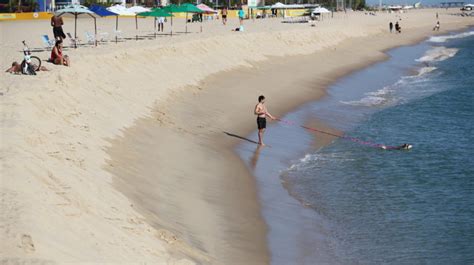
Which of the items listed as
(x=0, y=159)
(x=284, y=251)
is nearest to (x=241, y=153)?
(x=284, y=251)

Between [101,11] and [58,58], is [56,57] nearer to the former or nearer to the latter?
[58,58]

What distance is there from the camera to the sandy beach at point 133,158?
33.3 ft

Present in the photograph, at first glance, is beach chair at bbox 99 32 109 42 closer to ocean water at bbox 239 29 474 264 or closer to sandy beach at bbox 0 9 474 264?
sandy beach at bbox 0 9 474 264

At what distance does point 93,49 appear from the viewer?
31359mm

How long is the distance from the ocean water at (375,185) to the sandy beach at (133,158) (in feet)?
2.68

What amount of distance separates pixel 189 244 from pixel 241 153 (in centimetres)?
806

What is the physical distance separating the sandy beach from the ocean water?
2.68ft

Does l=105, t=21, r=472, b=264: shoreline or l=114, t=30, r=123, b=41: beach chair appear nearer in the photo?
l=105, t=21, r=472, b=264: shoreline

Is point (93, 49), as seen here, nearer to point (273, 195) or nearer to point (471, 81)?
point (273, 195)

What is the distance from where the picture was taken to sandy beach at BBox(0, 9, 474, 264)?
1015 centimetres

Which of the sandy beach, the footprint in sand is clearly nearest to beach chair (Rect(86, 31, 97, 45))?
→ the sandy beach

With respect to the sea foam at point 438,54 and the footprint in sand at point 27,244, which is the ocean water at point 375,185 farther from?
the sea foam at point 438,54

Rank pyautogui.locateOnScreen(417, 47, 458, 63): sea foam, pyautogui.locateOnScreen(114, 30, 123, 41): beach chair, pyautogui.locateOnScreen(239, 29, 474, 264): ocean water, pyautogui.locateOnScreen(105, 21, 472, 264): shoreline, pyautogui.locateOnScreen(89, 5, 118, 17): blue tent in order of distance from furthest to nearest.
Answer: pyautogui.locateOnScreen(417, 47, 458, 63): sea foam, pyautogui.locateOnScreen(114, 30, 123, 41): beach chair, pyautogui.locateOnScreen(89, 5, 118, 17): blue tent, pyautogui.locateOnScreen(105, 21, 472, 264): shoreline, pyautogui.locateOnScreen(239, 29, 474, 264): ocean water

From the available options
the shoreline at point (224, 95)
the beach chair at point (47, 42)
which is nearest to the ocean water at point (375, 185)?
the shoreline at point (224, 95)
